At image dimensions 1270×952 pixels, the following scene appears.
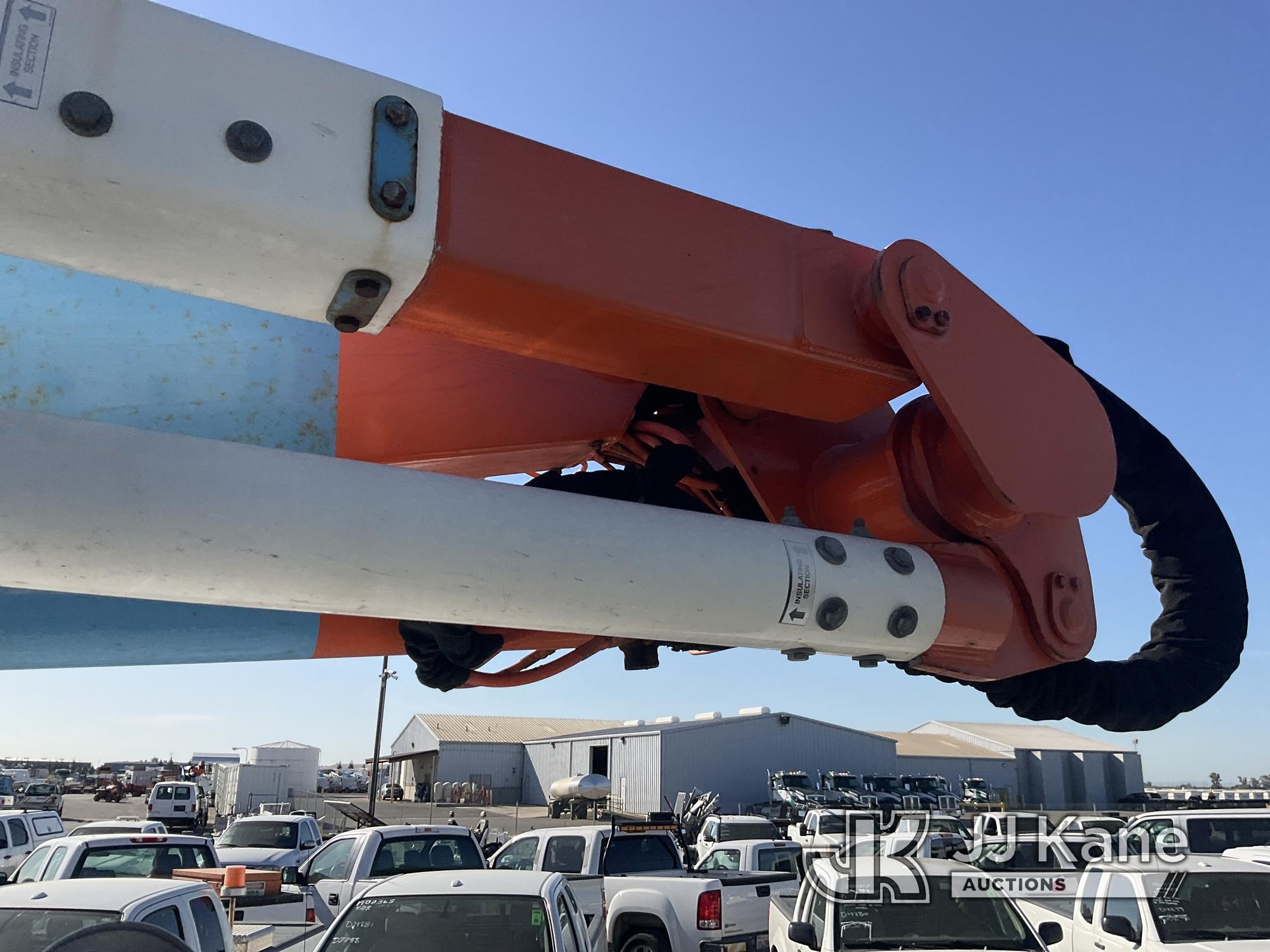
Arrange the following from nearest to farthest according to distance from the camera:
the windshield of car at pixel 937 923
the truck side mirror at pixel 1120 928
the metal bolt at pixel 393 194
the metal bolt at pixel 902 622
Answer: the metal bolt at pixel 393 194
the metal bolt at pixel 902 622
the windshield of car at pixel 937 923
the truck side mirror at pixel 1120 928

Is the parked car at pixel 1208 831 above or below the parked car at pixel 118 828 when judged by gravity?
above

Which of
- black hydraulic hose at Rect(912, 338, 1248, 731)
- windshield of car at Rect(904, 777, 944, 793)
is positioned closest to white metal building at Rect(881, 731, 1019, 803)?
windshield of car at Rect(904, 777, 944, 793)

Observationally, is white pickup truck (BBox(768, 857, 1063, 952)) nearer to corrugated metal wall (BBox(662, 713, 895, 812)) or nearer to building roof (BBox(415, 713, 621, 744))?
corrugated metal wall (BBox(662, 713, 895, 812))

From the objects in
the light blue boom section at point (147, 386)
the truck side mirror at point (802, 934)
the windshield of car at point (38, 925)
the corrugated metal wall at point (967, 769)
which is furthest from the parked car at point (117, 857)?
the corrugated metal wall at point (967, 769)

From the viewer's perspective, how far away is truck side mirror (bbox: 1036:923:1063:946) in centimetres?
843

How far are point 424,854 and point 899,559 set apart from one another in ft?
29.6

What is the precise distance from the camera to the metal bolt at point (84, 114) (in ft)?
7.70

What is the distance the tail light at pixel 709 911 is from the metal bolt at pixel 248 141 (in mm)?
8991

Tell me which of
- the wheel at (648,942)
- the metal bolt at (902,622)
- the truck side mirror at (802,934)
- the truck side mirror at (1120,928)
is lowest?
the wheel at (648,942)

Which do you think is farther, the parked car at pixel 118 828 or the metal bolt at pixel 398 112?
the parked car at pixel 118 828

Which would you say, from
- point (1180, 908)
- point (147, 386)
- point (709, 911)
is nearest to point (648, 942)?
point (709, 911)

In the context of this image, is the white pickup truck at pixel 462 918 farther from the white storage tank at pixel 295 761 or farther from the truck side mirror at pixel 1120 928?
the white storage tank at pixel 295 761

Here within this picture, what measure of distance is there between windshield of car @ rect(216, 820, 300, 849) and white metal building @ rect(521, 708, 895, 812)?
26.4m

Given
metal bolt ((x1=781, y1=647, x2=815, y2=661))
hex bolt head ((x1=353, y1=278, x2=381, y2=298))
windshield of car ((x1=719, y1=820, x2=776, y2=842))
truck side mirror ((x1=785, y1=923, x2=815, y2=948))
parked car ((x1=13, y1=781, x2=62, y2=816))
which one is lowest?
parked car ((x1=13, y1=781, x2=62, y2=816))
